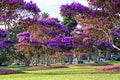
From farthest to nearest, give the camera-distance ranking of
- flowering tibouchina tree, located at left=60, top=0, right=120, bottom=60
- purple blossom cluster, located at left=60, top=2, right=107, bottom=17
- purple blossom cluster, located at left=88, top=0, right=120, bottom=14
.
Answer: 1. purple blossom cluster, located at left=60, top=2, right=107, bottom=17
2. flowering tibouchina tree, located at left=60, top=0, right=120, bottom=60
3. purple blossom cluster, located at left=88, top=0, right=120, bottom=14

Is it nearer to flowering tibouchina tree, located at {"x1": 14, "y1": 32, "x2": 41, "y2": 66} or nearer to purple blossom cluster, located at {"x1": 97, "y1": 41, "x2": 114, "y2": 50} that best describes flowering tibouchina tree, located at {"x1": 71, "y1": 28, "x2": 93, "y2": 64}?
purple blossom cluster, located at {"x1": 97, "y1": 41, "x2": 114, "y2": 50}

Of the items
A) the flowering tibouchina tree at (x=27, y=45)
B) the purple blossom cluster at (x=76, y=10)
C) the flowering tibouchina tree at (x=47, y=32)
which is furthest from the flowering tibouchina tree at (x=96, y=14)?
the flowering tibouchina tree at (x=27, y=45)

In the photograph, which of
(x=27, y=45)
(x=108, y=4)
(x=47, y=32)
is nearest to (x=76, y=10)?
(x=108, y=4)

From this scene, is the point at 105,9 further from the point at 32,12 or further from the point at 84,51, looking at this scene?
the point at 84,51

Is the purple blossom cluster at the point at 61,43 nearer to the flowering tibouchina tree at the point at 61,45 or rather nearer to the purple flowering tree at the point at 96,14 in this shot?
the flowering tibouchina tree at the point at 61,45

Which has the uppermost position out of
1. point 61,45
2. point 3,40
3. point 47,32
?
point 47,32

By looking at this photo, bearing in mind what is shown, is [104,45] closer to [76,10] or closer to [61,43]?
[61,43]

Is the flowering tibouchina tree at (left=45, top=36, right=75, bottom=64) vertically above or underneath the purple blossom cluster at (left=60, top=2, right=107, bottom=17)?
underneath

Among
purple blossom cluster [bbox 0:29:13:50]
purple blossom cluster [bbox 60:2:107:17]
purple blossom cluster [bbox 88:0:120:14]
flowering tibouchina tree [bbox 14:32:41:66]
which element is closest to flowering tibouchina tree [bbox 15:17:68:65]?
flowering tibouchina tree [bbox 14:32:41:66]

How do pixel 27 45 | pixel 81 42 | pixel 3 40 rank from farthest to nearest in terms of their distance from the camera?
pixel 81 42
pixel 27 45
pixel 3 40

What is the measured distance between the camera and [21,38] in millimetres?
43312

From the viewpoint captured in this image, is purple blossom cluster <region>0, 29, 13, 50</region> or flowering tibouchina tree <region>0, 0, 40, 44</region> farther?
purple blossom cluster <region>0, 29, 13, 50</region>

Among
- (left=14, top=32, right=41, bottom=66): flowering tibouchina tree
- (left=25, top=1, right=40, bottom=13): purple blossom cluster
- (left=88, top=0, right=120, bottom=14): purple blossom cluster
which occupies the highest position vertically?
(left=25, top=1, right=40, bottom=13): purple blossom cluster

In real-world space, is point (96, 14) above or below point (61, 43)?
above
